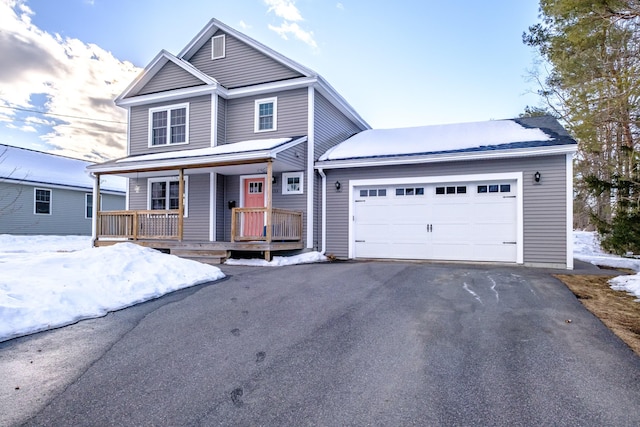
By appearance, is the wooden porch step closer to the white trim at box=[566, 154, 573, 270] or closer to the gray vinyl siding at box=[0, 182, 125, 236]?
the white trim at box=[566, 154, 573, 270]

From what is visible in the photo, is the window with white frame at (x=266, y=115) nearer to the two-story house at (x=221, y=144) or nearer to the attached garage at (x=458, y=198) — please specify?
the two-story house at (x=221, y=144)

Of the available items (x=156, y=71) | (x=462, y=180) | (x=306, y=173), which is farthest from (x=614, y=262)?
(x=156, y=71)

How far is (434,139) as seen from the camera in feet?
38.9

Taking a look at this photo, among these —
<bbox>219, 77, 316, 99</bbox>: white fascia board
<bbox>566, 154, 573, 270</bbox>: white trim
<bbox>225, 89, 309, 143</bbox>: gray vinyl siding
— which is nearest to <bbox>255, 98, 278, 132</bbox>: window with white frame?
<bbox>225, 89, 309, 143</bbox>: gray vinyl siding

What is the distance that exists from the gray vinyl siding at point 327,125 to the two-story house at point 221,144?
4cm

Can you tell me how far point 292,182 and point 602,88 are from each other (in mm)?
8789

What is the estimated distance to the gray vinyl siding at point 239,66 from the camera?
1240 cm

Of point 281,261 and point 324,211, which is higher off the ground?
point 324,211

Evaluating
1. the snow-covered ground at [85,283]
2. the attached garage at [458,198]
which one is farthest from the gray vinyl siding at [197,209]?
the snow-covered ground at [85,283]

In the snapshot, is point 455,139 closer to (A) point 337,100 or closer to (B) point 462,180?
(B) point 462,180

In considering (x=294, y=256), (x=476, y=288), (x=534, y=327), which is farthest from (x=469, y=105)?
(x=534, y=327)

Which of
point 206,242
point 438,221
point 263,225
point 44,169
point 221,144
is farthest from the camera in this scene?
point 44,169

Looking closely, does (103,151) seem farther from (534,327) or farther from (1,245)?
(534,327)

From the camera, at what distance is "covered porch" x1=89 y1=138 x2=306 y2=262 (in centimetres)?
1031
